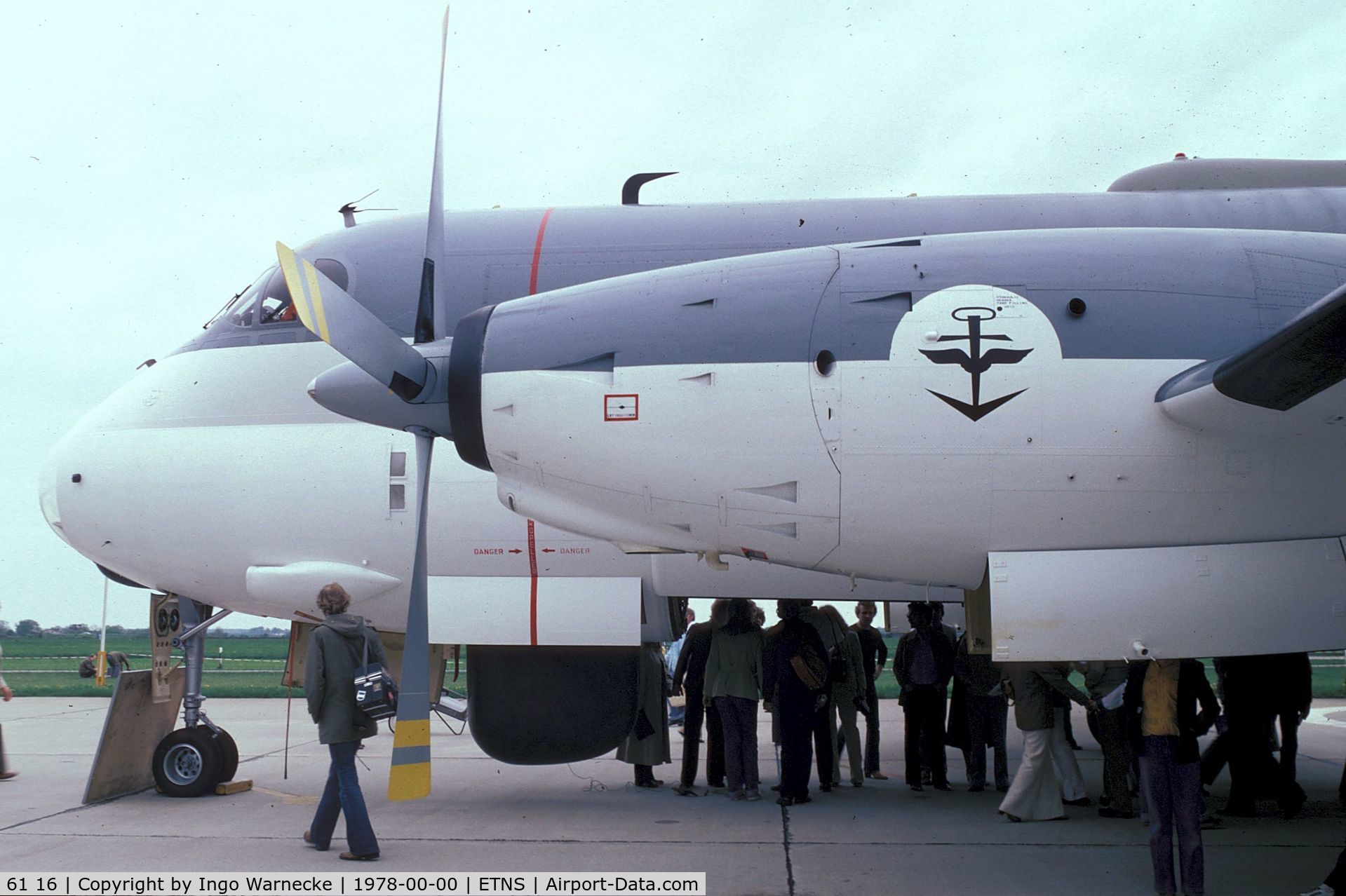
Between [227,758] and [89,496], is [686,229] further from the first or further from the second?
[227,758]

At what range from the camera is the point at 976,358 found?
16.8 feet

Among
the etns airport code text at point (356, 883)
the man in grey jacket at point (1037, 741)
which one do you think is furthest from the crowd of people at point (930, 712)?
the etns airport code text at point (356, 883)

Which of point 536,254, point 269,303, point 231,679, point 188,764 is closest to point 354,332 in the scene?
point 536,254

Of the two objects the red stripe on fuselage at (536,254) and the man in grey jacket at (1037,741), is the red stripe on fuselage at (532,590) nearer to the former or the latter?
the red stripe on fuselage at (536,254)

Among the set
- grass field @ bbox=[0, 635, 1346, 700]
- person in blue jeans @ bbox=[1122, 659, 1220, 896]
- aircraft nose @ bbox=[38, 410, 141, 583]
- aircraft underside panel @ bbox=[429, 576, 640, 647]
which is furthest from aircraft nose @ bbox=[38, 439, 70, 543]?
person in blue jeans @ bbox=[1122, 659, 1220, 896]

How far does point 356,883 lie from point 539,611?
254 cm

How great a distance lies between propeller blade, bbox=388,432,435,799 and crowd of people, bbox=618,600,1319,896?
3.24 meters

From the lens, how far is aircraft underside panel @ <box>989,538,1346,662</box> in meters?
5.08

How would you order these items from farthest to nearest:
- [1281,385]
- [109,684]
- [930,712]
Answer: [109,684], [930,712], [1281,385]

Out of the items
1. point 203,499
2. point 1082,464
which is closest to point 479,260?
point 203,499

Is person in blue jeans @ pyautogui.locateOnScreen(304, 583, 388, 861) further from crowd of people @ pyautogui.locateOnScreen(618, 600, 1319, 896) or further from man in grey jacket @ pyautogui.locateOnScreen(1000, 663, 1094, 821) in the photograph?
man in grey jacket @ pyautogui.locateOnScreen(1000, 663, 1094, 821)

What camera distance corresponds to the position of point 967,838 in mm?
7230

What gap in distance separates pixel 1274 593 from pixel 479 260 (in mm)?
5826

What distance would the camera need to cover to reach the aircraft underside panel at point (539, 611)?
8.00 meters
